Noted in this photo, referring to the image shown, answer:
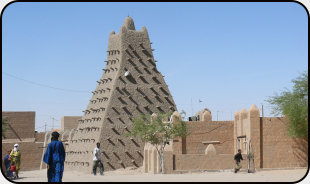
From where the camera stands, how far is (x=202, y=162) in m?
33.8

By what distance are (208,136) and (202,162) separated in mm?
5394

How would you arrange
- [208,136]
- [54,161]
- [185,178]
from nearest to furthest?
[54,161], [185,178], [208,136]

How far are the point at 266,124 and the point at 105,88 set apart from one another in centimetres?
1459

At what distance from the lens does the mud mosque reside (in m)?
35.1

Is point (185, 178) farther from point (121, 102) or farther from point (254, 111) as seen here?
point (121, 102)

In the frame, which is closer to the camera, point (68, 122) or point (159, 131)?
point (159, 131)

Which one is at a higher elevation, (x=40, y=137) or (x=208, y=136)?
(x=40, y=137)

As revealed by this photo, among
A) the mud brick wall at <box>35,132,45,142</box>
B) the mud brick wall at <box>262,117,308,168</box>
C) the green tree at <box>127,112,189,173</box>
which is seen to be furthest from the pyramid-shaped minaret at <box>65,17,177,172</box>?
the mud brick wall at <box>262,117,308,168</box>

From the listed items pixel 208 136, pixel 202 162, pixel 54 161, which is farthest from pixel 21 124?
pixel 54 161

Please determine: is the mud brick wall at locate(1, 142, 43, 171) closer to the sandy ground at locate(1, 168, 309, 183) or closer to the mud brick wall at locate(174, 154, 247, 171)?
the mud brick wall at locate(174, 154, 247, 171)

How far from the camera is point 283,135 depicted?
35.3 m

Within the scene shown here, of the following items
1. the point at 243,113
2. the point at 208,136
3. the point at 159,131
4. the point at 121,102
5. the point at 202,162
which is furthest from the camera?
the point at 121,102

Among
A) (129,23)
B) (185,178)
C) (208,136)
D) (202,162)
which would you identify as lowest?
(185,178)

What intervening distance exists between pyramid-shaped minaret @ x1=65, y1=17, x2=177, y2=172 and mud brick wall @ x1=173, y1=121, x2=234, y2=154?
5537 millimetres
